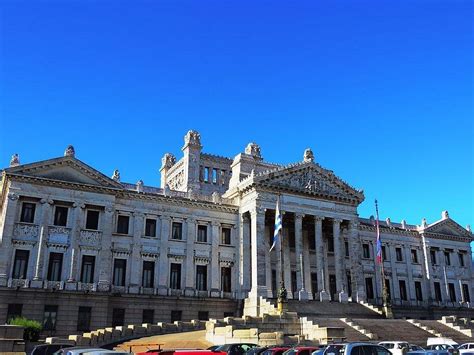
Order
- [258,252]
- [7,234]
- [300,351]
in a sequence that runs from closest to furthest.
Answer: [300,351] < [7,234] < [258,252]

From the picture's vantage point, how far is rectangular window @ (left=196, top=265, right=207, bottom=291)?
51.8 meters

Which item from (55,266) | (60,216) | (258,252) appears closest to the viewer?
(55,266)

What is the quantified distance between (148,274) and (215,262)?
7.31 m

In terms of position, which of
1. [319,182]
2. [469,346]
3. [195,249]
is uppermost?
[319,182]

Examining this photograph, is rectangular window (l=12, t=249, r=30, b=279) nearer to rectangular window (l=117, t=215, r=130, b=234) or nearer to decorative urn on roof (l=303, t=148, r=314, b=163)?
rectangular window (l=117, t=215, r=130, b=234)

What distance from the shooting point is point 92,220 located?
1886 inches

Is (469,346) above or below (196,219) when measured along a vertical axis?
below

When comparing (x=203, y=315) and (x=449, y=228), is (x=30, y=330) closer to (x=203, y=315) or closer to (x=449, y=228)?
(x=203, y=315)

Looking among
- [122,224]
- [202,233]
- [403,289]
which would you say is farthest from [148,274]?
[403,289]

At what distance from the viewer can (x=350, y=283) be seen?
59.0m

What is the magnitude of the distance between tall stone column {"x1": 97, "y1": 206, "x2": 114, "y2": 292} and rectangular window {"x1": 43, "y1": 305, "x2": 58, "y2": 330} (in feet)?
14.0

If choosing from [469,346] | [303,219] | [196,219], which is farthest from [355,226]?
[469,346]

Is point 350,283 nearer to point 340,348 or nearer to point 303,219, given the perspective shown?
point 303,219

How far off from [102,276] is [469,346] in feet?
103
